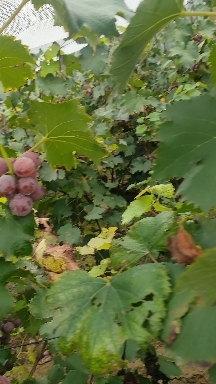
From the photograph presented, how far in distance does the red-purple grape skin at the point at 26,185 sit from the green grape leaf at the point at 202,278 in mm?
340

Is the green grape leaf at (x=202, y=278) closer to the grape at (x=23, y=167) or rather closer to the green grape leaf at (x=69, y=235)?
the grape at (x=23, y=167)

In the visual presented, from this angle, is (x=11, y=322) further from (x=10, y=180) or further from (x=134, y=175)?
(x=134, y=175)

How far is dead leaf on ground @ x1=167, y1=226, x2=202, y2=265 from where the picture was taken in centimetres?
62

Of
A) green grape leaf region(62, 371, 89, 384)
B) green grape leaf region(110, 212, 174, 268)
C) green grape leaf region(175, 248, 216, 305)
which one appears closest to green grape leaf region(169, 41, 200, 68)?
green grape leaf region(110, 212, 174, 268)

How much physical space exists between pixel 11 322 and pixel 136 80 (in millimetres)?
1359

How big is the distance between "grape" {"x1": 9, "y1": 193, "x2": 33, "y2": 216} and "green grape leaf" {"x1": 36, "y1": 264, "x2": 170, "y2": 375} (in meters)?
0.14

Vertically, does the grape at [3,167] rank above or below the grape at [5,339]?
above

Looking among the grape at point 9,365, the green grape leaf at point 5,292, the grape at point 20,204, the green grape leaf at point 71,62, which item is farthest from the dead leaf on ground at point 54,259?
the green grape leaf at point 71,62

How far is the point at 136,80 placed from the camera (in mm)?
2170

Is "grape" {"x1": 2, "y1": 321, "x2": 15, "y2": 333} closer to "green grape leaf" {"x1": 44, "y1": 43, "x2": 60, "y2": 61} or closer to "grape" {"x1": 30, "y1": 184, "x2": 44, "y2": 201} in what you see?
"grape" {"x1": 30, "y1": 184, "x2": 44, "y2": 201}

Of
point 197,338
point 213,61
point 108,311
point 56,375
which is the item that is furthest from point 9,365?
point 213,61

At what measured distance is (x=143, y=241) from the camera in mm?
759

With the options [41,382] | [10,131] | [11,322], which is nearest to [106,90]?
[10,131]

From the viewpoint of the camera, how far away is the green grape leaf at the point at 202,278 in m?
0.52
